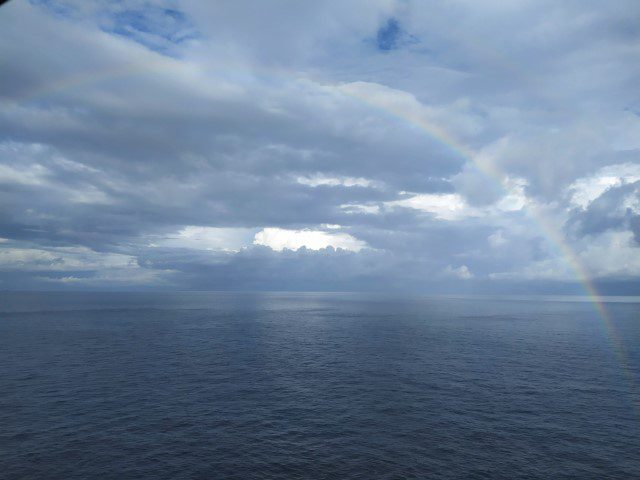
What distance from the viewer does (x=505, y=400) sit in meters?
73.0

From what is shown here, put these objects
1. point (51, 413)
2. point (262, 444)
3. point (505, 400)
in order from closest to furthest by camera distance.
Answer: point (262, 444) < point (51, 413) < point (505, 400)

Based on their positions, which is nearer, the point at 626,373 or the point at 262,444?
the point at 262,444

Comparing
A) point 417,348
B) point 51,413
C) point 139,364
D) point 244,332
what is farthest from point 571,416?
point 244,332

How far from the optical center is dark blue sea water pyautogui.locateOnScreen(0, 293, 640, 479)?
48.5 m

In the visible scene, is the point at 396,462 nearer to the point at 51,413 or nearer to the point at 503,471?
the point at 503,471

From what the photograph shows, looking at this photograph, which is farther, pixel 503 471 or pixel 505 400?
pixel 505 400

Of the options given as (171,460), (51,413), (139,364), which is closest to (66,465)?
(171,460)

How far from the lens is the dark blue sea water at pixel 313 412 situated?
4853cm

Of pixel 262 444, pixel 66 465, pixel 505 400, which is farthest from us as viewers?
pixel 505 400

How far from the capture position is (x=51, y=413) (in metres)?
62.9

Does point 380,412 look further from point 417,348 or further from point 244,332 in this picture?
point 244,332

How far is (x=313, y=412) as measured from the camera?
66.0 metres

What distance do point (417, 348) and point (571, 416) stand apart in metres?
61.6

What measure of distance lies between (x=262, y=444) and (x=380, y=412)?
21.9 m
